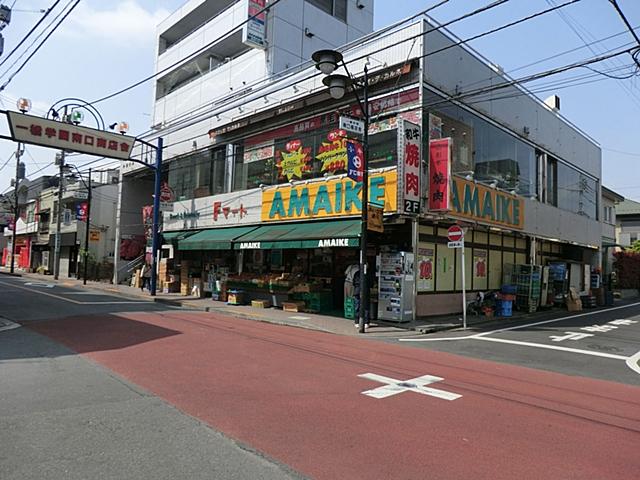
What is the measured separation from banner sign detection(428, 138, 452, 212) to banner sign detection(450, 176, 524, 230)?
0.92 meters

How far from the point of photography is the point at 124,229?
32.6 m

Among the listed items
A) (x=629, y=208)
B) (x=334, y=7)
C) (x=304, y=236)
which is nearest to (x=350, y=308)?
(x=304, y=236)

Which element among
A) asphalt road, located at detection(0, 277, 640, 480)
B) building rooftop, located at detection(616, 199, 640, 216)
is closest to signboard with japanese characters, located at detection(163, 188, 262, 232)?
asphalt road, located at detection(0, 277, 640, 480)

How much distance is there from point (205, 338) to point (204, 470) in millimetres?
7327

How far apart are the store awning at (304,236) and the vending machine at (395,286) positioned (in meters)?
1.25

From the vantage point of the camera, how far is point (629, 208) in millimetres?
52781

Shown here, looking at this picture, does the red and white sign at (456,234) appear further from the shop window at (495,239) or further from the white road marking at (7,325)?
the white road marking at (7,325)

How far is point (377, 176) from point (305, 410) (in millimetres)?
11247

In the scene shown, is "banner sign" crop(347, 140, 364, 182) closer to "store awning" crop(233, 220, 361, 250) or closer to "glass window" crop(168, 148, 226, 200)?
"store awning" crop(233, 220, 361, 250)

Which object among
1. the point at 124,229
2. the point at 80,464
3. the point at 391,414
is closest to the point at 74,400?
the point at 80,464

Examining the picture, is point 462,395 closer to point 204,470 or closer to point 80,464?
point 204,470

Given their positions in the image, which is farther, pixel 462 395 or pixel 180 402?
pixel 462 395

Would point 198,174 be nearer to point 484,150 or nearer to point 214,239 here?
point 214,239

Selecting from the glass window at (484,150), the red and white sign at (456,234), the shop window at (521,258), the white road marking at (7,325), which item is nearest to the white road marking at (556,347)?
the red and white sign at (456,234)
